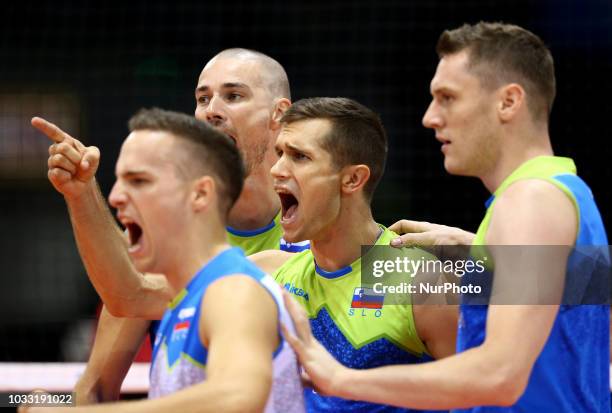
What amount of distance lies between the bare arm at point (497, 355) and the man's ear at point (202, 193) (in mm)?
362

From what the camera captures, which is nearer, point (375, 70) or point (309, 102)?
point (309, 102)

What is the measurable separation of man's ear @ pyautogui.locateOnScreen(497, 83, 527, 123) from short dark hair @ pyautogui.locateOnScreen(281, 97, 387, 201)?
3.09 ft

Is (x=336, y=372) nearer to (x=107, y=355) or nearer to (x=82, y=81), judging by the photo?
(x=107, y=355)

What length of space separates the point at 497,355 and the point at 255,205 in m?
2.15

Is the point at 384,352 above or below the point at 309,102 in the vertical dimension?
below

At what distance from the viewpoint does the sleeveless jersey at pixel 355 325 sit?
3.47 m

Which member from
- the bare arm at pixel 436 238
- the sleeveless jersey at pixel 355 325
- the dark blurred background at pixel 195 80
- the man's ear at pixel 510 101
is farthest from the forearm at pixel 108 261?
the dark blurred background at pixel 195 80

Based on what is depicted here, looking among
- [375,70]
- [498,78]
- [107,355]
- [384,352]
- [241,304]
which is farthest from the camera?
[375,70]

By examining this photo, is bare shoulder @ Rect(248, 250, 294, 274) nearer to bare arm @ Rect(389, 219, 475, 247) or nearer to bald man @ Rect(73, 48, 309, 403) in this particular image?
bald man @ Rect(73, 48, 309, 403)

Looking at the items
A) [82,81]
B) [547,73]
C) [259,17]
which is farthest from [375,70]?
[547,73]

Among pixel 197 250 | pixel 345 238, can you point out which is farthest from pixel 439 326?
pixel 197 250

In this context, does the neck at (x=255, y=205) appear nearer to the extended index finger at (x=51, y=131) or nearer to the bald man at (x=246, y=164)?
the bald man at (x=246, y=164)

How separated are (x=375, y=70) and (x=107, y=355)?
5.71 metres

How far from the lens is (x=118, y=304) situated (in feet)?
13.0
